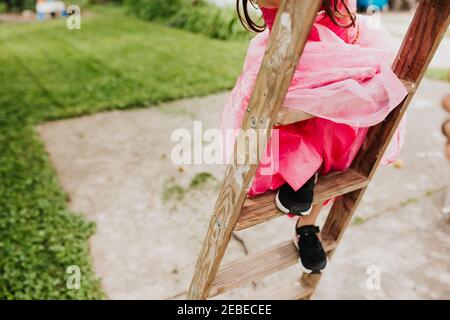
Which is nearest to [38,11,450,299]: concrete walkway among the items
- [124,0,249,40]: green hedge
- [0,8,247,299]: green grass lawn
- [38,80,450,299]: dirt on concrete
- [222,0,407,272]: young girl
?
[38,80,450,299]: dirt on concrete

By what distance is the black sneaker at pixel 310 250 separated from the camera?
176 cm

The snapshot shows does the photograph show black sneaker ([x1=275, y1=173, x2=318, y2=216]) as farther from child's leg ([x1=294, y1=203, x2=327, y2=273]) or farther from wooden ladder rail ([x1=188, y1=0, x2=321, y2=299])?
child's leg ([x1=294, y1=203, x2=327, y2=273])

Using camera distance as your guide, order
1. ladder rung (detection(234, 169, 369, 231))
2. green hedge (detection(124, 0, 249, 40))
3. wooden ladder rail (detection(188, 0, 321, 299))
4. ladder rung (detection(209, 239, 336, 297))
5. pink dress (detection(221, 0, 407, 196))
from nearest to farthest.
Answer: wooden ladder rail (detection(188, 0, 321, 299)) → pink dress (detection(221, 0, 407, 196)) → ladder rung (detection(234, 169, 369, 231)) → ladder rung (detection(209, 239, 336, 297)) → green hedge (detection(124, 0, 249, 40))

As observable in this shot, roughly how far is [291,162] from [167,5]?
389 inches

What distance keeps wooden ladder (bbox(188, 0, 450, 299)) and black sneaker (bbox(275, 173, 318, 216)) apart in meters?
0.04

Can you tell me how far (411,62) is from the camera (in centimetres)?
141

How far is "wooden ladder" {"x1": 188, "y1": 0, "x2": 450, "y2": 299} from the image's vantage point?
3.44 feet

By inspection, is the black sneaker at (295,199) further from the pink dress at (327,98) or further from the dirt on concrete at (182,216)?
the dirt on concrete at (182,216)

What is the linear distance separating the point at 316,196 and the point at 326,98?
431mm

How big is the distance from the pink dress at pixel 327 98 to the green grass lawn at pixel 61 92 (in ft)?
4.88

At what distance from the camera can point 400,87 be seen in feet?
4.40

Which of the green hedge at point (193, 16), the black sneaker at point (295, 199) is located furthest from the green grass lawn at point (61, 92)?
the black sneaker at point (295, 199)
